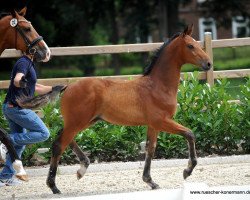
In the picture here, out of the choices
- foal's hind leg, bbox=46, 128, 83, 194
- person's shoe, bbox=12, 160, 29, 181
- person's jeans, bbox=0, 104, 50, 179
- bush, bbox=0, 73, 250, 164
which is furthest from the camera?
bush, bbox=0, 73, 250, 164

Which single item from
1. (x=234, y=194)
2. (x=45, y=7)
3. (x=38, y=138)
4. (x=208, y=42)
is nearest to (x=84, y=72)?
(x=45, y=7)

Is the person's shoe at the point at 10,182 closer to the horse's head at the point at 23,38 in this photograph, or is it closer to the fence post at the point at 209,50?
the horse's head at the point at 23,38

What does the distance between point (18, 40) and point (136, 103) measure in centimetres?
159

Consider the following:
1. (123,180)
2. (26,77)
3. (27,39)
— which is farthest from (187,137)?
(27,39)

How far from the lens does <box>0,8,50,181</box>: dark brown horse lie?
8.45 metres

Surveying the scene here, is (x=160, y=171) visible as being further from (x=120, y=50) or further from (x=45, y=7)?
(x=45, y=7)

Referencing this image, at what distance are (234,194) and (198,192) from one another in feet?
0.92

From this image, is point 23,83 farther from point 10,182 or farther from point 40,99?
point 10,182

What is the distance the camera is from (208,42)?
11.2 meters

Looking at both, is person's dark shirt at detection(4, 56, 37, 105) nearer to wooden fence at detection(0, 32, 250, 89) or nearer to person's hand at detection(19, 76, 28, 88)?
person's hand at detection(19, 76, 28, 88)

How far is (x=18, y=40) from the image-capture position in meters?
8.72

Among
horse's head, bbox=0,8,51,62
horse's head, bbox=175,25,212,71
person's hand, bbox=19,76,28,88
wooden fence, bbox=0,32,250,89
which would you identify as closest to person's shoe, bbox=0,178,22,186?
person's hand, bbox=19,76,28,88

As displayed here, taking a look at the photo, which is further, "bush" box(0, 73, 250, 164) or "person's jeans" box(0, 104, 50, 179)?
"bush" box(0, 73, 250, 164)

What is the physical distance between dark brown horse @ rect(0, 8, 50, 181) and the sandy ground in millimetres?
591
